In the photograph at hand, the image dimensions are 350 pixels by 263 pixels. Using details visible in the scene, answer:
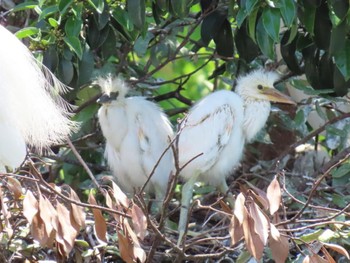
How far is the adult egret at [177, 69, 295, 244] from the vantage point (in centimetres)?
313

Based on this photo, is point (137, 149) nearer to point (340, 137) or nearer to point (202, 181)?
point (202, 181)

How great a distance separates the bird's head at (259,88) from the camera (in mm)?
3270


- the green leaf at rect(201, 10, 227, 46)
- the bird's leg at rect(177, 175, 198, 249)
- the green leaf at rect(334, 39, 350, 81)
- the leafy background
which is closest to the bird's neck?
the leafy background

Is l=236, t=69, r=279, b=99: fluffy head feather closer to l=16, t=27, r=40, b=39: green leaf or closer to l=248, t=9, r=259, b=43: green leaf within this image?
l=248, t=9, r=259, b=43: green leaf

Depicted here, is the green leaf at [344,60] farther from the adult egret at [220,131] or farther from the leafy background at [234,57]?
the adult egret at [220,131]

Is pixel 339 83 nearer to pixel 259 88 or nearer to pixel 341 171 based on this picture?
pixel 341 171

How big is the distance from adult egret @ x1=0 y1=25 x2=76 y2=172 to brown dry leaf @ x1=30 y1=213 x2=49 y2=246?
0.48m

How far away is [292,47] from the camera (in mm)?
3014

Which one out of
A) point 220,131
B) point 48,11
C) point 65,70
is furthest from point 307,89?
point 48,11

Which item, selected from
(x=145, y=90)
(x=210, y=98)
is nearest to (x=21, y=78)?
(x=210, y=98)

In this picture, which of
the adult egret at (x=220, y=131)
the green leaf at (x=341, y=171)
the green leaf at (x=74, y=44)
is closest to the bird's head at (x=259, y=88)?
the adult egret at (x=220, y=131)

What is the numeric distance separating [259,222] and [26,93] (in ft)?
2.96

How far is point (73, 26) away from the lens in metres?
2.65

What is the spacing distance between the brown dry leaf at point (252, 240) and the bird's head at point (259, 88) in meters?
1.23
